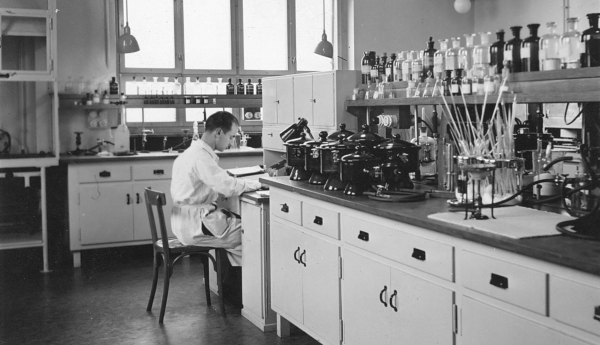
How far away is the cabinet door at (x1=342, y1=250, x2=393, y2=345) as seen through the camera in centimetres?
293

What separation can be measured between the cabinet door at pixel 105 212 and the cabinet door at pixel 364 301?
3.52m

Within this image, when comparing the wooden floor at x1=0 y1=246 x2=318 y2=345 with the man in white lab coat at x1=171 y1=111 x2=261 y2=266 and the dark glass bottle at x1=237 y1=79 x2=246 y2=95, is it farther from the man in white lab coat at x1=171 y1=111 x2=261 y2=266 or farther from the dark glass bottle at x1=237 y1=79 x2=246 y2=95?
the dark glass bottle at x1=237 y1=79 x2=246 y2=95

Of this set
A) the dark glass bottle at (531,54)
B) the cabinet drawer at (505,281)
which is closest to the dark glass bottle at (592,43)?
the dark glass bottle at (531,54)

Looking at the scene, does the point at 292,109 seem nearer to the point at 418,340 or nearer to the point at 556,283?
the point at 418,340

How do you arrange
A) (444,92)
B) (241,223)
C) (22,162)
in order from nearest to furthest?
(444,92) < (241,223) < (22,162)

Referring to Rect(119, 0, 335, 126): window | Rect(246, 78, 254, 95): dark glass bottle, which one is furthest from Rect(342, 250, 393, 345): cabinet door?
Rect(246, 78, 254, 95): dark glass bottle

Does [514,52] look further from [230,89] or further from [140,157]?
[230,89]

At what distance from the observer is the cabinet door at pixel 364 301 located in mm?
2930

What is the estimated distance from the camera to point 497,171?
9.59 ft

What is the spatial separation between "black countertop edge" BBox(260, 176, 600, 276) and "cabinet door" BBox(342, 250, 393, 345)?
0.25 meters

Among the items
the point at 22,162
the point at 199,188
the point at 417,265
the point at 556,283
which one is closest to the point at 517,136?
the point at 417,265

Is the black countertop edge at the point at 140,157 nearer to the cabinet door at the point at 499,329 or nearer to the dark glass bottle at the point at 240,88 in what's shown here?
the dark glass bottle at the point at 240,88

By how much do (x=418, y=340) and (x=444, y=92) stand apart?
54.9 inches

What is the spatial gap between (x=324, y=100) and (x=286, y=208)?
41.8 inches
